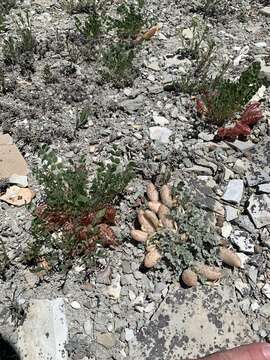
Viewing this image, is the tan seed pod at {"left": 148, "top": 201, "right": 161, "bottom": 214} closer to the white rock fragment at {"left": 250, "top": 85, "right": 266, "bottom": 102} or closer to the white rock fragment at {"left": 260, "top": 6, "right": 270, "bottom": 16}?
the white rock fragment at {"left": 250, "top": 85, "right": 266, "bottom": 102}

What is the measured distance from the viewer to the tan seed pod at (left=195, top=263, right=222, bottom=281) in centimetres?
380

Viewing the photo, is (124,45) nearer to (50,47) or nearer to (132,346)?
(50,47)

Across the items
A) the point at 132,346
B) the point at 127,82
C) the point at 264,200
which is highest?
the point at 127,82

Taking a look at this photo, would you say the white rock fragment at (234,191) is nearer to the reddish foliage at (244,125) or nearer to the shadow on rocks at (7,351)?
the reddish foliage at (244,125)

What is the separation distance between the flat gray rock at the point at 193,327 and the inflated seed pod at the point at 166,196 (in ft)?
2.25

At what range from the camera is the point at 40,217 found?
13.3 ft

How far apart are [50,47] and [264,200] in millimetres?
2870

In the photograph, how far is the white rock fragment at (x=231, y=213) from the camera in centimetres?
423

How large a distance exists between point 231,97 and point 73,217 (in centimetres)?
182

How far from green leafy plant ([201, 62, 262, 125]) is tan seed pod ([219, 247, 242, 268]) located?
1.44m

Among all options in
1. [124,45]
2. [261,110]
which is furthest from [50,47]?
[261,110]

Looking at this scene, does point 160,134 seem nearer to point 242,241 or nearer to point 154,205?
point 154,205

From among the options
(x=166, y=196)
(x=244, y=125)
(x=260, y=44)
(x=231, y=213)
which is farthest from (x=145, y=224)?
(x=260, y=44)

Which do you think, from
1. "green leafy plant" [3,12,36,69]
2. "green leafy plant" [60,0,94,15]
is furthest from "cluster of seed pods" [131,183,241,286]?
"green leafy plant" [60,0,94,15]
